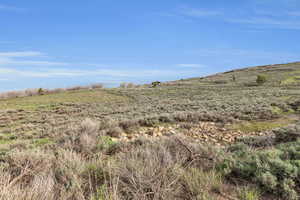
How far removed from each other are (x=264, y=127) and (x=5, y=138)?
38.8ft

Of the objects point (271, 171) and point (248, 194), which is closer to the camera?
point (248, 194)

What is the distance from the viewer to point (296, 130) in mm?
4816

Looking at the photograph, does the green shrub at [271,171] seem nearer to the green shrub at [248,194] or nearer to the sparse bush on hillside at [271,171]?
the sparse bush on hillside at [271,171]

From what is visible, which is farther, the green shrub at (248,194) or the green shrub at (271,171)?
the green shrub at (271,171)

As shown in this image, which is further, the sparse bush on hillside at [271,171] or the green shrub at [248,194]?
the sparse bush on hillside at [271,171]

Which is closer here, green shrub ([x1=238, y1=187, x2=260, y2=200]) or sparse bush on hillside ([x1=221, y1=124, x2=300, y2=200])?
green shrub ([x1=238, y1=187, x2=260, y2=200])

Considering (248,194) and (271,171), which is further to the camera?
(271,171)

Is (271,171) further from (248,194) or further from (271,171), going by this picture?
(248,194)

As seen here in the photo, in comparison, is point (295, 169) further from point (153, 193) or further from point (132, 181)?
point (132, 181)

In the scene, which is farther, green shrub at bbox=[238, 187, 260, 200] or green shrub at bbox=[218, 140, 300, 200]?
green shrub at bbox=[218, 140, 300, 200]

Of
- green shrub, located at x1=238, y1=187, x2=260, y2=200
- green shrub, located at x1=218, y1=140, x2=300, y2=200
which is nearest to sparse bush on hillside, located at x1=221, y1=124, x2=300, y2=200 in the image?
green shrub, located at x1=218, y1=140, x2=300, y2=200

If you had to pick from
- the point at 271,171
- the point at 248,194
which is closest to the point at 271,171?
the point at 271,171

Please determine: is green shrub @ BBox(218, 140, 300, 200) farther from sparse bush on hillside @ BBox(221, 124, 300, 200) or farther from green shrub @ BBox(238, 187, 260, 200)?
green shrub @ BBox(238, 187, 260, 200)

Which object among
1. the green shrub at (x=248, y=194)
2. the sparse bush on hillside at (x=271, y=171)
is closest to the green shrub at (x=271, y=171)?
the sparse bush on hillside at (x=271, y=171)
